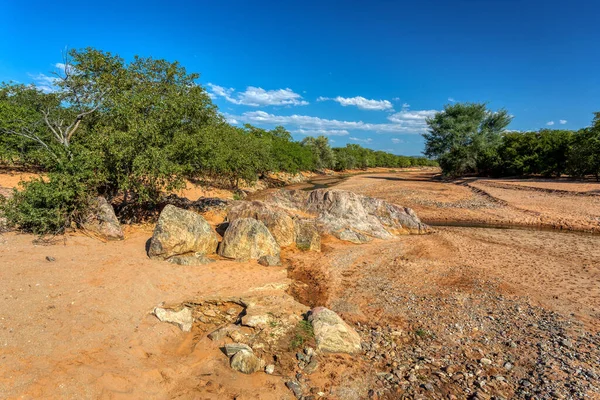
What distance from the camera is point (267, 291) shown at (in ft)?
29.6

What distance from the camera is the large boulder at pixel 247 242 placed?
11.3m

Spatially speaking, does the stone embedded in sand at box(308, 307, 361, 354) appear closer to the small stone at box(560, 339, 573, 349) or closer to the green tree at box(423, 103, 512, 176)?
the small stone at box(560, 339, 573, 349)

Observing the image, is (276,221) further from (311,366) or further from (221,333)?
(311,366)

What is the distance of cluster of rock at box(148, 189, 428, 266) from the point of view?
10430 mm

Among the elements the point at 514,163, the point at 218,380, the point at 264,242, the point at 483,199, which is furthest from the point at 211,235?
the point at 514,163

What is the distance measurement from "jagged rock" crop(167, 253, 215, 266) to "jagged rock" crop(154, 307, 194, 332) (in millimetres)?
3083

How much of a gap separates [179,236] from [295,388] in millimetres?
6920

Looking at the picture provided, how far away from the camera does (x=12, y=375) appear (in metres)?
4.48

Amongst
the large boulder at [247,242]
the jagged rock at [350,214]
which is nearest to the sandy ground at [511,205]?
the jagged rock at [350,214]

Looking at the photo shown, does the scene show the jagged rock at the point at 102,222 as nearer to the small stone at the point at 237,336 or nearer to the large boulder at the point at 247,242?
the large boulder at the point at 247,242

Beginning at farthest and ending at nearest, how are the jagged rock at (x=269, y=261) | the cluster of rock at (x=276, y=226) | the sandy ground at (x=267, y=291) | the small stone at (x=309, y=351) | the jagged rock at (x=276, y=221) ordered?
1. the jagged rock at (x=276, y=221)
2. the jagged rock at (x=269, y=261)
3. the cluster of rock at (x=276, y=226)
4. the small stone at (x=309, y=351)
5. the sandy ground at (x=267, y=291)

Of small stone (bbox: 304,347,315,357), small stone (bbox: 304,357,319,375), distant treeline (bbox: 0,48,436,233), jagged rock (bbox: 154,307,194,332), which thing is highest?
distant treeline (bbox: 0,48,436,233)

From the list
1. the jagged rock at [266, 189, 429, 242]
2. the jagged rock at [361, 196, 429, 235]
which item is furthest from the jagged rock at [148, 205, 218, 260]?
the jagged rock at [361, 196, 429, 235]

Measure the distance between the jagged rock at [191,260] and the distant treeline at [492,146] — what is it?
1679 inches
